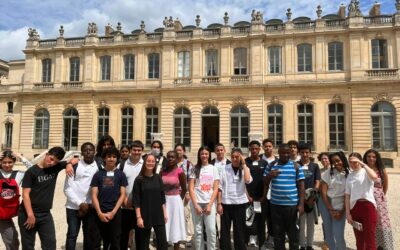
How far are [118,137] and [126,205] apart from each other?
70.8ft

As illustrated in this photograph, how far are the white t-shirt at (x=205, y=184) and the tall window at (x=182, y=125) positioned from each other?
1926cm

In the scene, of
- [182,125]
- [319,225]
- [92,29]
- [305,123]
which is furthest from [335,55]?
[92,29]

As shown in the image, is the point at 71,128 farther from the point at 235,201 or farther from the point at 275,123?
the point at 235,201

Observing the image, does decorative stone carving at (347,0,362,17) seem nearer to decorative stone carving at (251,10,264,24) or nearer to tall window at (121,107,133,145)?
decorative stone carving at (251,10,264,24)

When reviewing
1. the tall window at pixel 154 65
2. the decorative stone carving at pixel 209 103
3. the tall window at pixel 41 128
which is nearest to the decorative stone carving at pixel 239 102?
the decorative stone carving at pixel 209 103

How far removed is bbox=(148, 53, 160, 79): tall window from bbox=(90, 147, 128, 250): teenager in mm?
21406

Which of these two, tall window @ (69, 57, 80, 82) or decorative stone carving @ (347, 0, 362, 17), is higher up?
decorative stone carving @ (347, 0, 362, 17)

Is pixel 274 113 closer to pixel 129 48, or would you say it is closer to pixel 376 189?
pixel 129 48

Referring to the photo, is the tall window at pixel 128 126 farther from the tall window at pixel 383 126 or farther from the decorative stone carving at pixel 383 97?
the decorative stone carving at pixel 383 97

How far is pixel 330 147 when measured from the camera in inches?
894

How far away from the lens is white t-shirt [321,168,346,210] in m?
5.39

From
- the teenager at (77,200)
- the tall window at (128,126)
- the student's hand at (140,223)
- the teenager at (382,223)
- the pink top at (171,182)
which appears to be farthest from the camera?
the tall window at (128,126)

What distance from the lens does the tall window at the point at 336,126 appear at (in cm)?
2273

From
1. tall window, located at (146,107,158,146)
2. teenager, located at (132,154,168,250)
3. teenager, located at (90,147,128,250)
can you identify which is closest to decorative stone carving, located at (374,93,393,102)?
tall window, located at (146,107,158,146)
